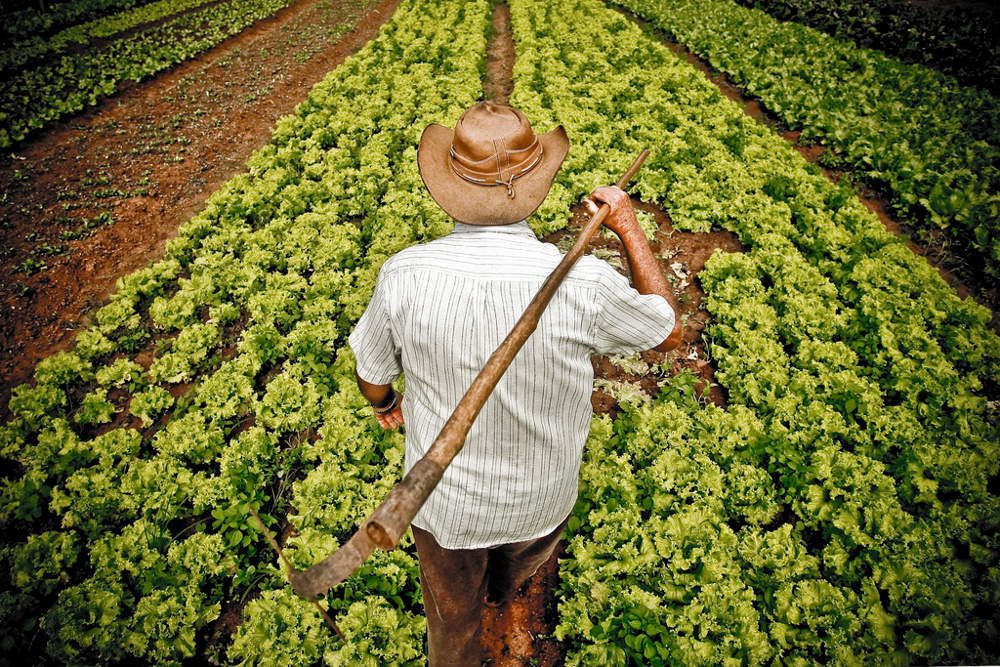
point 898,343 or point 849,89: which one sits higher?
point 849,89

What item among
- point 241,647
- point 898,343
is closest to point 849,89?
point 898,343

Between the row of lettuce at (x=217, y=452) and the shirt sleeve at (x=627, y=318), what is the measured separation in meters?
2.39

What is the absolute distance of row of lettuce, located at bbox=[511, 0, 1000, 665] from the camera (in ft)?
10.2

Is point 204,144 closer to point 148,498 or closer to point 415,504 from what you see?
point 148,498

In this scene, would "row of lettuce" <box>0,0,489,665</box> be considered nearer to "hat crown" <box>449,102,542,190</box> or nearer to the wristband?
the wristband

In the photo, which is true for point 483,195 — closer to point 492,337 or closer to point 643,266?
point 492,337

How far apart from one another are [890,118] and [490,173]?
11010 millimetres

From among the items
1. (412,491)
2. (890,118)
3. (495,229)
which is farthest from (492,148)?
(890,118)

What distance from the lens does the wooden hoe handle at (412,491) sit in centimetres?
92

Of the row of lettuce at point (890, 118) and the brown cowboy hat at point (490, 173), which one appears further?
the row of lettuce at point (890, 118)

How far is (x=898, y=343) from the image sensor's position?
503cm

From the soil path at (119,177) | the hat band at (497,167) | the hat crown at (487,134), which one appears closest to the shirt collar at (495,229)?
the hat band at (497,167)

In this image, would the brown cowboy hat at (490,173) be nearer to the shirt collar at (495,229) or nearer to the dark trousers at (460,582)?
the shirt collar at (495,229)

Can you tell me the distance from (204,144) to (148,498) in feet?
27.3
